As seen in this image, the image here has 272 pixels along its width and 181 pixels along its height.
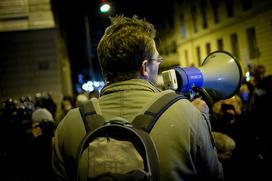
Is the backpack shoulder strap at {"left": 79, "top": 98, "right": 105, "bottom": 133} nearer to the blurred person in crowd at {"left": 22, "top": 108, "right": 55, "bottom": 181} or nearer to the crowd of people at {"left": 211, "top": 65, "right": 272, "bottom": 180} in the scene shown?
the crowd of people at {"left": 211, "top": 65, "right": 272, "bottom": 180}

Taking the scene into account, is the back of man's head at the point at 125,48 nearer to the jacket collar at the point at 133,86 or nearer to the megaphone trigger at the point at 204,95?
the jacket collar at the point at 133,86

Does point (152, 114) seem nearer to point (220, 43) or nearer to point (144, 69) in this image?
point (144, 69)

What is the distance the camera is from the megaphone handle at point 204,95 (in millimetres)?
2520

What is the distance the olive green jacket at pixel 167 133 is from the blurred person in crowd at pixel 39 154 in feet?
9.67

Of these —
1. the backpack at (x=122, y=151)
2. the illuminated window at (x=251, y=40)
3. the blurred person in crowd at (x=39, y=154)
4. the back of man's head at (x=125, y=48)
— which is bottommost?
the blurred person in crowd at (x=39, y=154)

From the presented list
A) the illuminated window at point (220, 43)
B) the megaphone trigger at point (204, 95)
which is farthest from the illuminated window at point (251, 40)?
the megaphone trigger at point (204, 95)

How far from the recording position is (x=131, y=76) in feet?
7.18

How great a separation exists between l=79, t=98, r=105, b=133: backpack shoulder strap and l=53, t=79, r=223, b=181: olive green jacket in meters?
0.03

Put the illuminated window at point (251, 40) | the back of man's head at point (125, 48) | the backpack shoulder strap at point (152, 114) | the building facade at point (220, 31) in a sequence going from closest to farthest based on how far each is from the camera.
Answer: the backpack shoulder strap at point (152, 114) → the back of man's head at point (125, 48) → the building facade at point (220, 31) → the illuminated window at point (251, 40)

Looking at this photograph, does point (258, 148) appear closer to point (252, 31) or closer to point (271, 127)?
point (271, 127)

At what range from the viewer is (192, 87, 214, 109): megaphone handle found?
2.52 m

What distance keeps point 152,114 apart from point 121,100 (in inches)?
8.4

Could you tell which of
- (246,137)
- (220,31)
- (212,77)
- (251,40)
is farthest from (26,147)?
(220,31)

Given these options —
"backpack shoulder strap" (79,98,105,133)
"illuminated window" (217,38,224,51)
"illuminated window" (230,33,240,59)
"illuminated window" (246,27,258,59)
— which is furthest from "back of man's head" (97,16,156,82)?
"illuminated window" (217,38,224,51)
